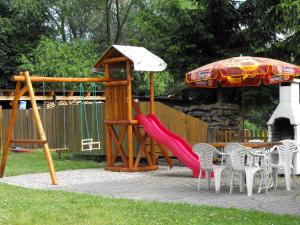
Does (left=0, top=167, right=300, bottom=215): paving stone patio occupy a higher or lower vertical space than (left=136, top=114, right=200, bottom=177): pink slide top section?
lower

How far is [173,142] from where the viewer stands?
14.1 metres

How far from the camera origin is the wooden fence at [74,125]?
16875 millimetres

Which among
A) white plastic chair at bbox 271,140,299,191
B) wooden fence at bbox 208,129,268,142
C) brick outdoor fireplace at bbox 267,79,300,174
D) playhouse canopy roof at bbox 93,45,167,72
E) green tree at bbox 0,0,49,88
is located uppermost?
green tree at bbox 0,0,49,88

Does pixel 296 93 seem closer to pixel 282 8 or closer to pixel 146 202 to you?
pixel 282 8

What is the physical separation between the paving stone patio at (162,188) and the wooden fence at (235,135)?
71.2 inches

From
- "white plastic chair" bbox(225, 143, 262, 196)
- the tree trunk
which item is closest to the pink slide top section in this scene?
"white plastic chair" bbox(225, 143, 262, 196)

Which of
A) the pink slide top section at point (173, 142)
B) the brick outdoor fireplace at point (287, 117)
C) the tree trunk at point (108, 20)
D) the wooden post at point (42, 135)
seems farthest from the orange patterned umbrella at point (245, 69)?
the tree trunk at point (108, 20)

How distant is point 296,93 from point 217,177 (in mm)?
4123

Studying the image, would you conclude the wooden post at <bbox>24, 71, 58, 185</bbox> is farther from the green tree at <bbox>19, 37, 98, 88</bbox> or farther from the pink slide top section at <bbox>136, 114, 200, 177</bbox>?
the green tree at <bbox>19, 37, 98, 88</bbox>

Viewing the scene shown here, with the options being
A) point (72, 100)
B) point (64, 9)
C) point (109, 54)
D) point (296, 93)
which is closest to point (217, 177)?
point (296, 93)

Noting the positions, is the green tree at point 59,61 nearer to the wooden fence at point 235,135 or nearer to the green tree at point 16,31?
the green tree at point 16,31

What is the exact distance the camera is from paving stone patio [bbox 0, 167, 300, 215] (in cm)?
933

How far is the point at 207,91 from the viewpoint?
1952 centimetres

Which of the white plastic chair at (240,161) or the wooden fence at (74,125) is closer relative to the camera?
the white plastic chair at (240,161)
